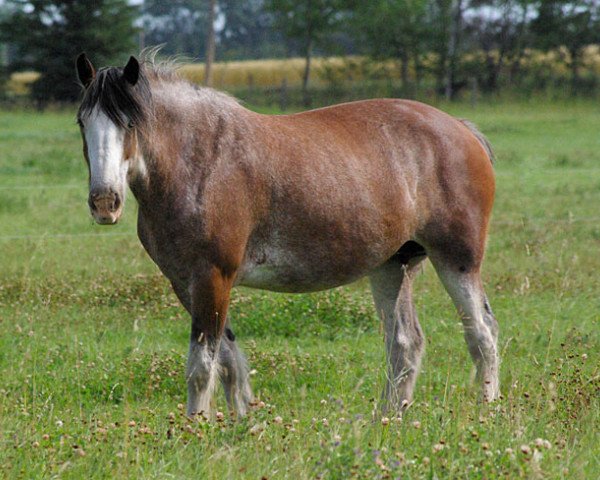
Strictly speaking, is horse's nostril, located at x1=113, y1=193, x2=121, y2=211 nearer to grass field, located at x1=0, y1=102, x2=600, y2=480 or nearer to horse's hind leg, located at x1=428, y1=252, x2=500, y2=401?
grass field, located at x1=0, y1=102, x2=600, y2=480

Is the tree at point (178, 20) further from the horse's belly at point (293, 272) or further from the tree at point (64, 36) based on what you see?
the horse's belly at point (293, 272)

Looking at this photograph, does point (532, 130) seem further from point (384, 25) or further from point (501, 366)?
point (501, 366)

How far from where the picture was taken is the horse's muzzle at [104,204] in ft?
14.5

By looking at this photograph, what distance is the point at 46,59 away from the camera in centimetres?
4094

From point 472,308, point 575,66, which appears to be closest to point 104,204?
point 472,308

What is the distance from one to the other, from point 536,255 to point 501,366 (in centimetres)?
340

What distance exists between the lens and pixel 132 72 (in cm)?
471

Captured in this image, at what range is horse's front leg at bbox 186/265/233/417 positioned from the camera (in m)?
4.93

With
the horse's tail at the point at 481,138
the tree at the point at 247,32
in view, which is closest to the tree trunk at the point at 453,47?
the tree at the point at 247,32

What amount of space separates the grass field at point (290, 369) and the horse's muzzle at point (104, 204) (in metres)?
0.90

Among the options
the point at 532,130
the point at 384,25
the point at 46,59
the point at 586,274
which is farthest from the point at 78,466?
the point at 384,25

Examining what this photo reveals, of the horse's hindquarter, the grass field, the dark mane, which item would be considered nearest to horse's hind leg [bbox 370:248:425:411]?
the grass field

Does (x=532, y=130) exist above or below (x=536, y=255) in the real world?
below

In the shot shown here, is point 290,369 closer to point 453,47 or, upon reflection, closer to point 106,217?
point 106,217
